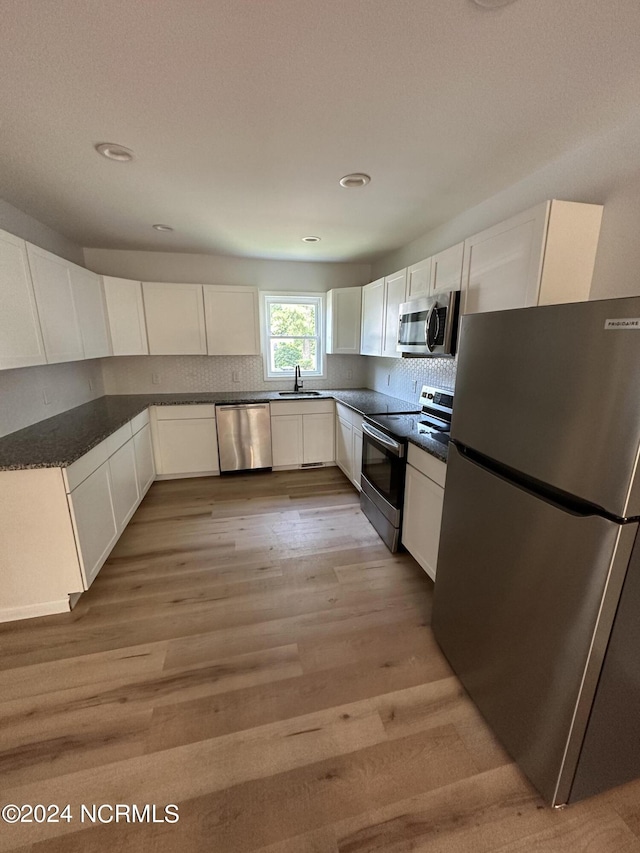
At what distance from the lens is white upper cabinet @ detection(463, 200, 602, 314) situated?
155 cm

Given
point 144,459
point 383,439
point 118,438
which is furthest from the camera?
point 144,459

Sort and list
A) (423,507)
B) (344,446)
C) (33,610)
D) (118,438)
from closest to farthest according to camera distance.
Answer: (33,610) < (423,507) < (118,438) < (344,446)

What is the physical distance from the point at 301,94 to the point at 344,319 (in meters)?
2.77

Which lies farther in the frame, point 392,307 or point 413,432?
Answer: point 392,307

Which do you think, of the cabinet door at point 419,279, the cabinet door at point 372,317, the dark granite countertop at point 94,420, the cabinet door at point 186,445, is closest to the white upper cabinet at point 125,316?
the dark granite countertop at point 94,420

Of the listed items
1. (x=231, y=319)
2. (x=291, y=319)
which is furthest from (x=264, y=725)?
(x=291, y=319)

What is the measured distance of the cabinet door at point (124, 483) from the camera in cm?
257

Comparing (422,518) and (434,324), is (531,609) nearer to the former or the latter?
(422,518)

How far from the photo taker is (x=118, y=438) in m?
2.71

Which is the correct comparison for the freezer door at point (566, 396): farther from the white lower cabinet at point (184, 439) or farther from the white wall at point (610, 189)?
the white lower cabinet at point (184, 439)

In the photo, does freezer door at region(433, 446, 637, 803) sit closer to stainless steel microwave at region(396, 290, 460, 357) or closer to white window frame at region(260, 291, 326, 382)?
stainless steel microwave at region(396, 290, 460, 357)

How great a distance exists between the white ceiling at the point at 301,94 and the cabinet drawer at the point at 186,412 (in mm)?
1944


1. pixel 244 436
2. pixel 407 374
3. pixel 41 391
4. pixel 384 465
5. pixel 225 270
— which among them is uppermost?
pixel 225 270

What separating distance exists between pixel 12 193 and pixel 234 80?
202cm
